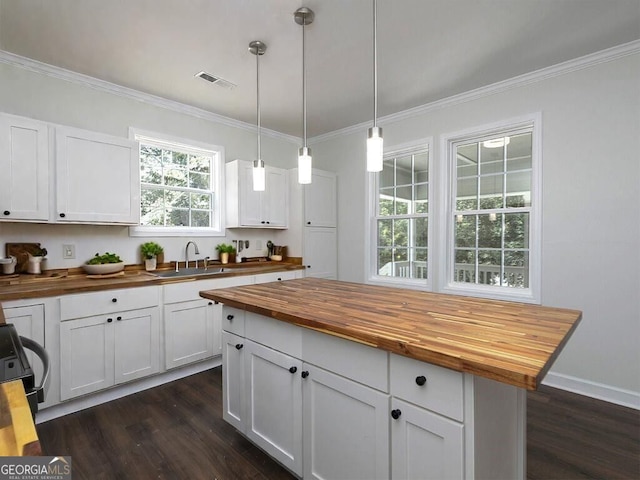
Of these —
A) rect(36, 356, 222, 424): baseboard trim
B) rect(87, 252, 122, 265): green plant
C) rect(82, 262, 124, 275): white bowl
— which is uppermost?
rect(87, 252, 122, 265): green plant

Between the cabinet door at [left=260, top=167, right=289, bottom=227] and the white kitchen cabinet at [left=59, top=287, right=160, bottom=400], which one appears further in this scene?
the cabinet door at [left=260, top=167, right=289, bottom=227]

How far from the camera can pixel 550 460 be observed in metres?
1.87

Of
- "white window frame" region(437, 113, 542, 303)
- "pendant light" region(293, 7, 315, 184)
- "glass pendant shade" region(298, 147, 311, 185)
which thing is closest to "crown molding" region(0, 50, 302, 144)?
"pendant light" region(293, 7, 315, 184)

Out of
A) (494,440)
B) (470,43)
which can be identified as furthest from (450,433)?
(470,43)

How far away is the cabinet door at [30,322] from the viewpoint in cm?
210

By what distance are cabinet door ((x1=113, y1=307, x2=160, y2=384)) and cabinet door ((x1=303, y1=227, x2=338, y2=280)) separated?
73.9 inches

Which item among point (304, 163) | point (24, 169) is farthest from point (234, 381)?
point (24, 169)

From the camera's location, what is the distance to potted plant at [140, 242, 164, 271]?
10.5 ft

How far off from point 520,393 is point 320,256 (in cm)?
301

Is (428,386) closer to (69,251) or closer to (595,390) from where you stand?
(595,390)

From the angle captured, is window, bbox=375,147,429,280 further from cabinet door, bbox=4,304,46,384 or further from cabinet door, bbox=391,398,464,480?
cabinet door, bbox=4,304,46,384

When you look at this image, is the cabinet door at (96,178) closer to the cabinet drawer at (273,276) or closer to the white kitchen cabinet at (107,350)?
the white kitchen cabinet at (107,350)

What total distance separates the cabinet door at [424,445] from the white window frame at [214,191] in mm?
2942

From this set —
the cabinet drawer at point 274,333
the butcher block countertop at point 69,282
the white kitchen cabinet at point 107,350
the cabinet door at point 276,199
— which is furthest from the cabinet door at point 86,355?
the cabinet door at point 276,199
